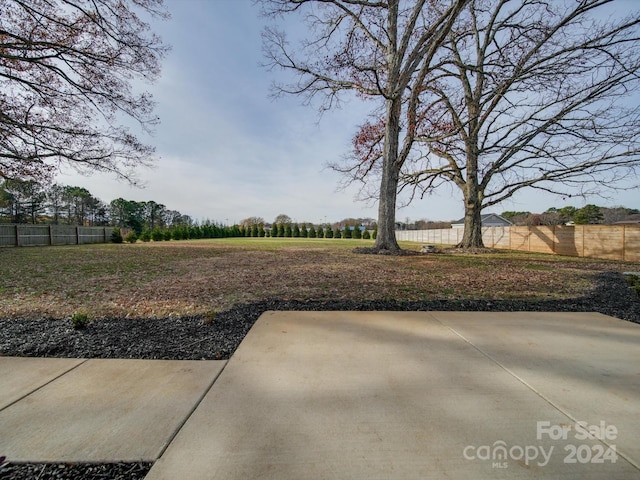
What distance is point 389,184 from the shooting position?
10.3m

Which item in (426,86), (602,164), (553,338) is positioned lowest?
(553,338)

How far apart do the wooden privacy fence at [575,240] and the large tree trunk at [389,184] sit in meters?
10.2

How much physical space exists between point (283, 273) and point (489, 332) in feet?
14.3

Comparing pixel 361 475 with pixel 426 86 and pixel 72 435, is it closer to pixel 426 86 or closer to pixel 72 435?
pixel 72 435

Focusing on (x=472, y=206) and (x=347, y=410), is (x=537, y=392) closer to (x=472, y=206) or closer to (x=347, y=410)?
(x=347, y=410)

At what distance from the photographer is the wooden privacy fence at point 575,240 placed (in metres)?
11.6

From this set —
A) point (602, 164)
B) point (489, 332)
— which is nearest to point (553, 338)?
point (489, 332)

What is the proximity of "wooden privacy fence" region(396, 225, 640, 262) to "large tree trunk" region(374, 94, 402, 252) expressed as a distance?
10.2 metres

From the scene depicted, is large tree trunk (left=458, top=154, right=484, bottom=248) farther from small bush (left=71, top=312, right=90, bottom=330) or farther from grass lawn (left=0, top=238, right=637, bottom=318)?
small bush (left=71, top=312, right=90, bottom=330)

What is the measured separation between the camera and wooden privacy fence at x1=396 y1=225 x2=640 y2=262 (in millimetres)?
11586

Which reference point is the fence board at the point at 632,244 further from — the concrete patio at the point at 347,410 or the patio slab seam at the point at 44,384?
the patio slab seam at the point at 44,384

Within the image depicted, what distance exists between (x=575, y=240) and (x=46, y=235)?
31319 millimetres

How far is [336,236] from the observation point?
39.5 meters

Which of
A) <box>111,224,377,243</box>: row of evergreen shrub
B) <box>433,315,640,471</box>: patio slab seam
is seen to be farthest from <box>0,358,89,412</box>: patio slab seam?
<box>111,224,377,243</box>: row of evergreen shrub
